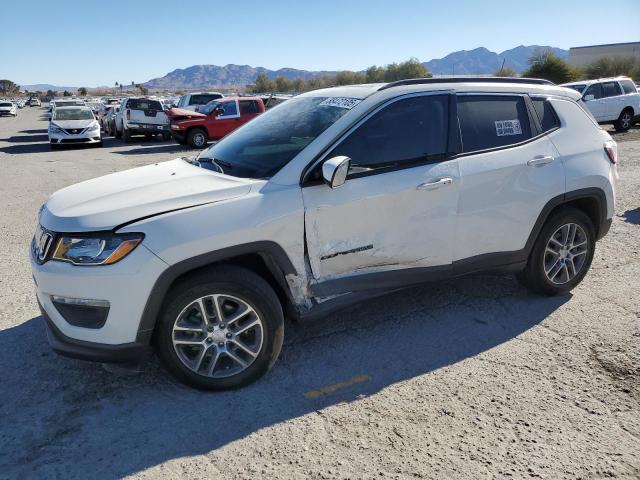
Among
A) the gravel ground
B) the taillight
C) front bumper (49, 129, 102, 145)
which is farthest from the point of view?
front bumper (49, 129, 102, 145)

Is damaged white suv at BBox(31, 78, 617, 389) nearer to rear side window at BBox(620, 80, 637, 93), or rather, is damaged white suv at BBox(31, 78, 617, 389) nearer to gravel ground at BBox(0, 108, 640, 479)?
gravel ground at BBox(0, 108, 640, 479)

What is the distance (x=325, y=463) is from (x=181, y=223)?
150 cm

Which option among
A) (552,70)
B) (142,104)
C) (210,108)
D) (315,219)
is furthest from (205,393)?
(552,70)

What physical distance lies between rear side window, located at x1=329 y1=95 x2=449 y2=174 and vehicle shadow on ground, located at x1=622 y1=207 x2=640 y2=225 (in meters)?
4.49

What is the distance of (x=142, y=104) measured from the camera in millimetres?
21766

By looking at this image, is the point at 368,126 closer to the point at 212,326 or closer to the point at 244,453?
the point at 212,326

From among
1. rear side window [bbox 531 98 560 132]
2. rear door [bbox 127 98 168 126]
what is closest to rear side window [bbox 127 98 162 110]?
rear door [bbox 127 98 168 126]

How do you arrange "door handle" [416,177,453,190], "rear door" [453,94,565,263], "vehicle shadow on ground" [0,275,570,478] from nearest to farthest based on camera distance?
"vehicle shadow on ground" [0,275,570,478] < "door handle" [416,177,453,190] < "rear door" [453,94,565,263]

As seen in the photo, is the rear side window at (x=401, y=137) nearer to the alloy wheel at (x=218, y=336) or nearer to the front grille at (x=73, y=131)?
the alloy wheel at (x=218, y=336)

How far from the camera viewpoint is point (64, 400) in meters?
3.12

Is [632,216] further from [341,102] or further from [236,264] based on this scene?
[236,264]

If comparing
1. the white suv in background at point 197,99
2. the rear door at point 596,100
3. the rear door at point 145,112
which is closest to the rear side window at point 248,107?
the rear door at point 145,112

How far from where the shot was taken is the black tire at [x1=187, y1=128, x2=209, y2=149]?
18.5 m

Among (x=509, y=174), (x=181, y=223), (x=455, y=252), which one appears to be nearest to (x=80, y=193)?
(x=181, y=223)
